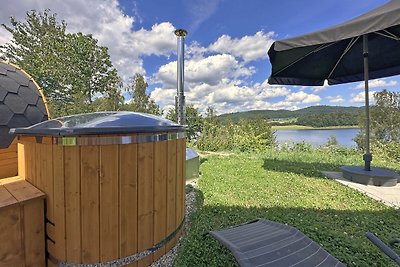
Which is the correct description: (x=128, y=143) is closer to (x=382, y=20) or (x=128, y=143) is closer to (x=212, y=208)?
(x=212, y=208)

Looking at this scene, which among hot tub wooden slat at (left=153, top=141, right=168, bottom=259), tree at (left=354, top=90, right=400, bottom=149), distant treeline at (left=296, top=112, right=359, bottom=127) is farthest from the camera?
distant treeline at (left=296, top=112, right=359, bottom=127)

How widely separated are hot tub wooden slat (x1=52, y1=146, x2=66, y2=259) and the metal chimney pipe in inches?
141

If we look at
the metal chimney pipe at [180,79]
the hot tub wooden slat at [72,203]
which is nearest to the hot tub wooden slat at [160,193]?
the hot tub wooden slat at [72,203]

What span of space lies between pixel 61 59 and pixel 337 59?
58.6 feet

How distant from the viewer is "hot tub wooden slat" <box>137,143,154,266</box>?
5.47ft

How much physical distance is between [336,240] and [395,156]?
740cm

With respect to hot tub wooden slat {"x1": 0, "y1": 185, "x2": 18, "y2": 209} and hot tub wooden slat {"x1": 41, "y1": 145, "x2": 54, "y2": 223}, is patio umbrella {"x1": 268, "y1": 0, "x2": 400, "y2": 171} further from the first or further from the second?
hot tub wooden slat {"x1": 0, "y1": 185, "x2": 18, "y2": 209}


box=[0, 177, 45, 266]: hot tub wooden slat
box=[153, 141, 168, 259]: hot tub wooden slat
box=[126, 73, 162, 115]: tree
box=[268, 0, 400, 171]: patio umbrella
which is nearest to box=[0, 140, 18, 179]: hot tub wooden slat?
box=[0, 177, 45, 266]: hot tub wooden slat

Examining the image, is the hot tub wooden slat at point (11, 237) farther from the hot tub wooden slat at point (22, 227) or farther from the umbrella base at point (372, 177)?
the umbrella base at point (372, 177)

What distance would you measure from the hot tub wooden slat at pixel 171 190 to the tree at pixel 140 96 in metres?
15.0

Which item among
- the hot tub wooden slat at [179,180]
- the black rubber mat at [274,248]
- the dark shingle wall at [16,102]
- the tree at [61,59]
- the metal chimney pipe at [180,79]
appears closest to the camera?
the black rubber mat at [274,248]

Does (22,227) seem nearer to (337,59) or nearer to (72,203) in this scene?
(72,203)

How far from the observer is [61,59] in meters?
15.6

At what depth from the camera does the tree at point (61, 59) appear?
1477cm
